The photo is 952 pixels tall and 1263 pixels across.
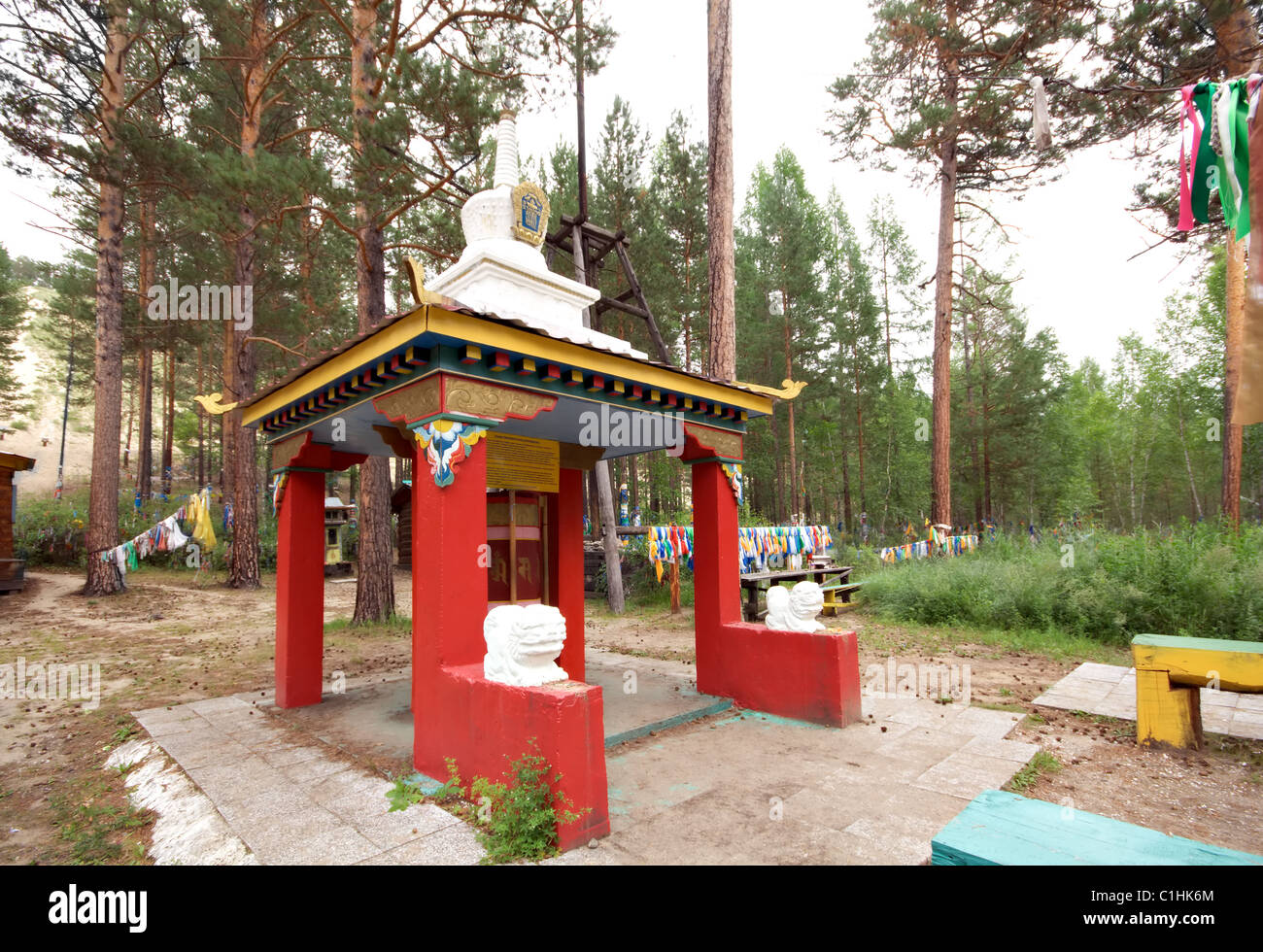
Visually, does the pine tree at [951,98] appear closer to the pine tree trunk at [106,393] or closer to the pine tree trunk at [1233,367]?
the pine tree trunk at [1233,367]

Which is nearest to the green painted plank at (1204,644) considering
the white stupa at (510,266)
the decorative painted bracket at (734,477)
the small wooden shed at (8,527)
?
the decorative painted bracket at (734,477)

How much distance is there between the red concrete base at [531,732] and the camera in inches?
136

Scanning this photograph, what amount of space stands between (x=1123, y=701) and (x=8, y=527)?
22609mm

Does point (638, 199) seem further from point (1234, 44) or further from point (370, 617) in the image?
point (370, 617)

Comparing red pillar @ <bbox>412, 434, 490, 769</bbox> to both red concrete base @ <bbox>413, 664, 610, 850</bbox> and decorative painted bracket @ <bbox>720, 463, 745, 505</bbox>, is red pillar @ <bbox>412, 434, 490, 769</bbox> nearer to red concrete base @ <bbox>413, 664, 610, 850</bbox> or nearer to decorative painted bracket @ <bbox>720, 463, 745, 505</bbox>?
red concrete base @ <bbox>413, 664, 610, 850</bbox>

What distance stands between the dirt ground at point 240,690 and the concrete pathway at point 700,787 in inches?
20.2

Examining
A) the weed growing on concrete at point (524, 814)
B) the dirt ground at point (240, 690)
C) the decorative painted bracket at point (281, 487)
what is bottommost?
the dirt ground at point (240, 690)

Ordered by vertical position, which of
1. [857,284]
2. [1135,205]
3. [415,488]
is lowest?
[415,488]

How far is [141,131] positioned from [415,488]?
13309mm

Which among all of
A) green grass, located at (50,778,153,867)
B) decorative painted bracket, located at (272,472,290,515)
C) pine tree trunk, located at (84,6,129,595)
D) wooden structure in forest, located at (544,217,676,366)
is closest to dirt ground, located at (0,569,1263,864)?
green grass, located at (50,778,153,867)

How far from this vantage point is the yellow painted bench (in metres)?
4.79

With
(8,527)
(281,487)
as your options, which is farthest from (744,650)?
(8,527)

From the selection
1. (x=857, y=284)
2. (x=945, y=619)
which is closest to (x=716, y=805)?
(x=945, y=619)

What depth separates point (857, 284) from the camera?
1052 inches
